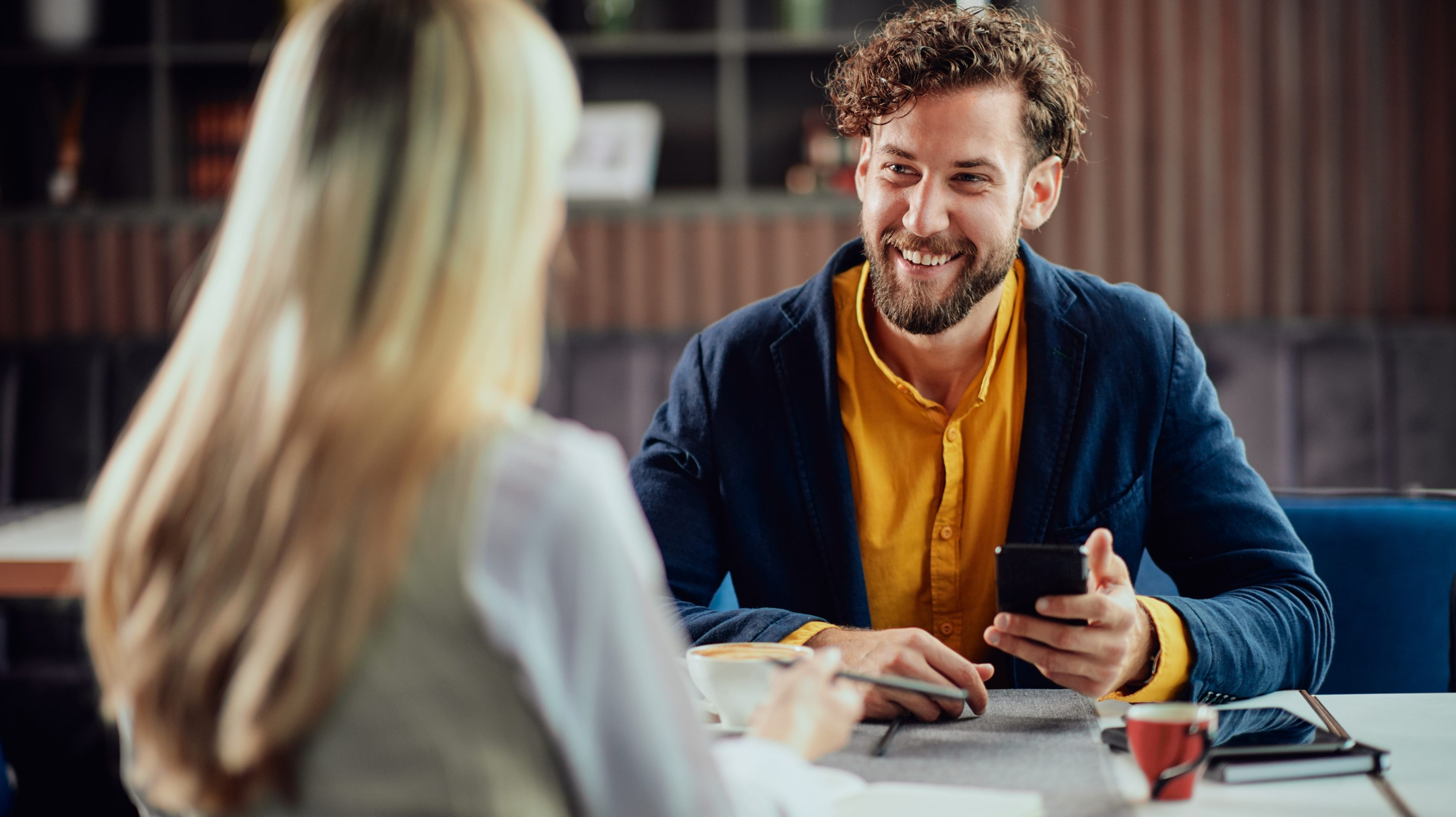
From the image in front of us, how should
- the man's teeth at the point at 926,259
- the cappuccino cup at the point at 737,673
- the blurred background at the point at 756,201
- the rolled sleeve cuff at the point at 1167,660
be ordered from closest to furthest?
the cappuccino cup at the point at 737,673 < the rolled sleeve cuff at the point at 1167,660 < the man's teeth at the point at 926,259 < the blurred background at the point at 756,201

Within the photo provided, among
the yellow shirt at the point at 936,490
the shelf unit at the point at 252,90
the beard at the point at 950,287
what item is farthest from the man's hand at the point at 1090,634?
the shelf unit at the point at 252,90

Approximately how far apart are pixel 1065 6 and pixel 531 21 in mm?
3014

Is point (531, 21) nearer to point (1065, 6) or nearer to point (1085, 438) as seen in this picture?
point (1085, 438)

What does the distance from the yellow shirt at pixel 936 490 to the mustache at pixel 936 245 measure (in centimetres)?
11

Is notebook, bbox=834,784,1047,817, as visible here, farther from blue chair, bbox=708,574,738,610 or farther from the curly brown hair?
the curly brown hair

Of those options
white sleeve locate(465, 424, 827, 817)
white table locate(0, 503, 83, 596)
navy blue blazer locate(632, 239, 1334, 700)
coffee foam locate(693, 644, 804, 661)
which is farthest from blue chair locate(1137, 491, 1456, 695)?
white table locate(0, 503, 83, 596)

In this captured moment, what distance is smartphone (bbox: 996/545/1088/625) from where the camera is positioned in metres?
1.10

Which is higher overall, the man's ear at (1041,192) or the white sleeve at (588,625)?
the man's ear at (1041,192)

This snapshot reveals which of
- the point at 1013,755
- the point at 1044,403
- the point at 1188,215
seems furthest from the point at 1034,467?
the point at 1188,215

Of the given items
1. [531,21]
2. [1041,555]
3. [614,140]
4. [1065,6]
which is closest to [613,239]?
[614,140]

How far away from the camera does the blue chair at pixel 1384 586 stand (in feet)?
5.49

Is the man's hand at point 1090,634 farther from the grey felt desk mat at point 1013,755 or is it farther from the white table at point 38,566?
the white table at point 38,566

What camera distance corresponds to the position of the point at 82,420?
3.23 m

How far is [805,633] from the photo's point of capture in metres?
1.30
